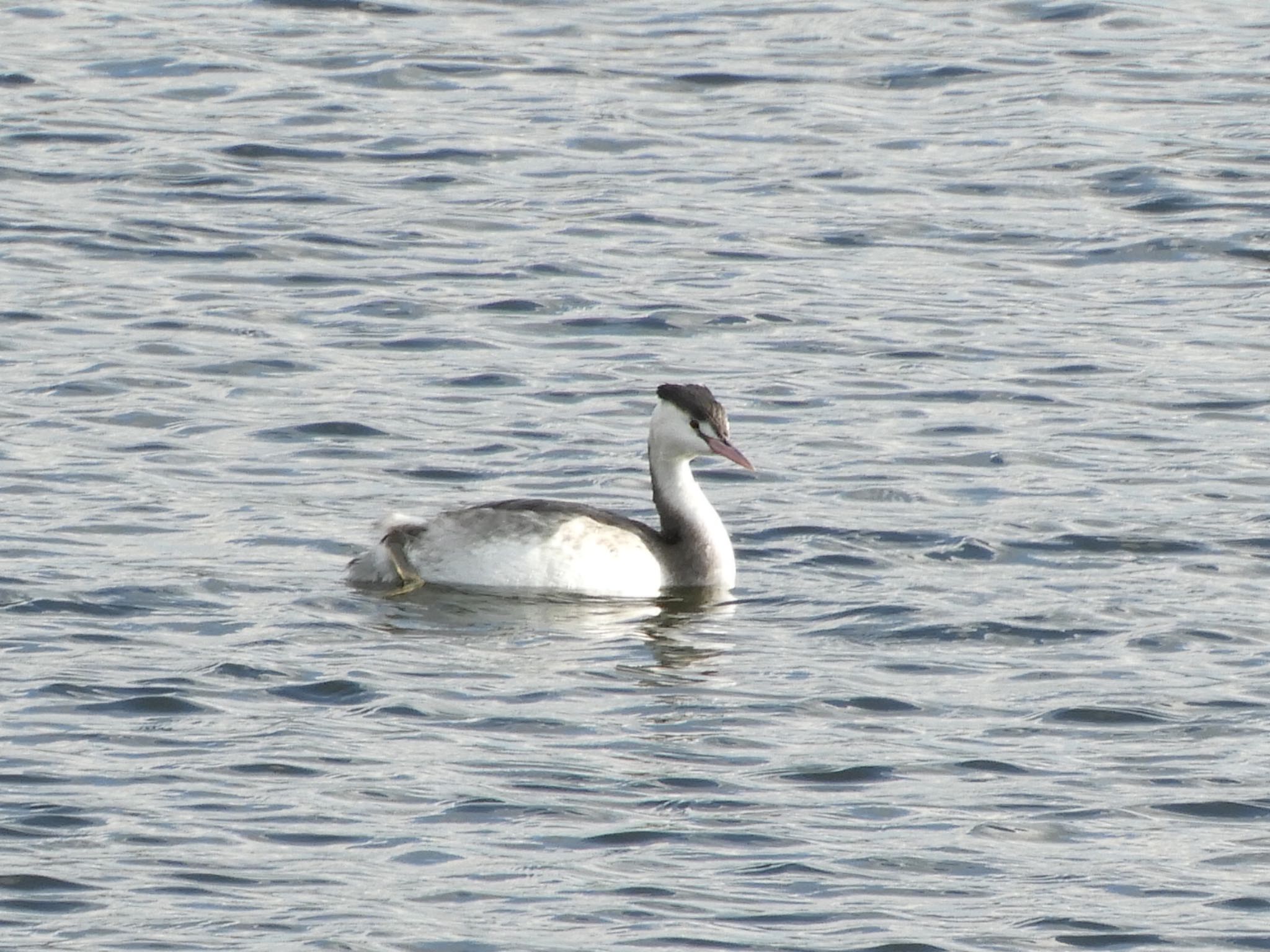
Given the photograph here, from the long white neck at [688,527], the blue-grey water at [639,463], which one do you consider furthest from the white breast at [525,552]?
the long white neck at [688,527]

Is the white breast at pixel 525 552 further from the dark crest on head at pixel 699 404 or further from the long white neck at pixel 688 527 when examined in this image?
the dark crest on head at pixel 699 404

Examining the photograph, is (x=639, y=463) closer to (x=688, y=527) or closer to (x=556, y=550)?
(x=688, y=527)

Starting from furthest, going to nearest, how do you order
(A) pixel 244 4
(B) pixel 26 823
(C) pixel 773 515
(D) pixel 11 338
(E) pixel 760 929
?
(A) pixel 244 4, (D) pixel 11 338, (C) pixel 773 515, (B) pixel 26 823, (E) pixel 760 929

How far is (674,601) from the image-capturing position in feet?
47.8

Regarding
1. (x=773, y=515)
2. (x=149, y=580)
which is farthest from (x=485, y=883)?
(x=773, y=515)

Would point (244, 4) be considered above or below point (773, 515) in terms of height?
above

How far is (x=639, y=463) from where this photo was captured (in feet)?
55.0

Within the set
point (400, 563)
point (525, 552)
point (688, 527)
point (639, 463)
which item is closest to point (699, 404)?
point (688, 527)

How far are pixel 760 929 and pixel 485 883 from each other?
100 centimetres

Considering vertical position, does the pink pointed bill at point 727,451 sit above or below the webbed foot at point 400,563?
above

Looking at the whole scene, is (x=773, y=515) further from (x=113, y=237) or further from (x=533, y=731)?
(x=113, y=237)

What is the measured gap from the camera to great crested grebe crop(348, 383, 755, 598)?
1435cm

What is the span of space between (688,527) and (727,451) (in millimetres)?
445

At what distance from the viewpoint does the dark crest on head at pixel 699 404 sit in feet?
48.7
